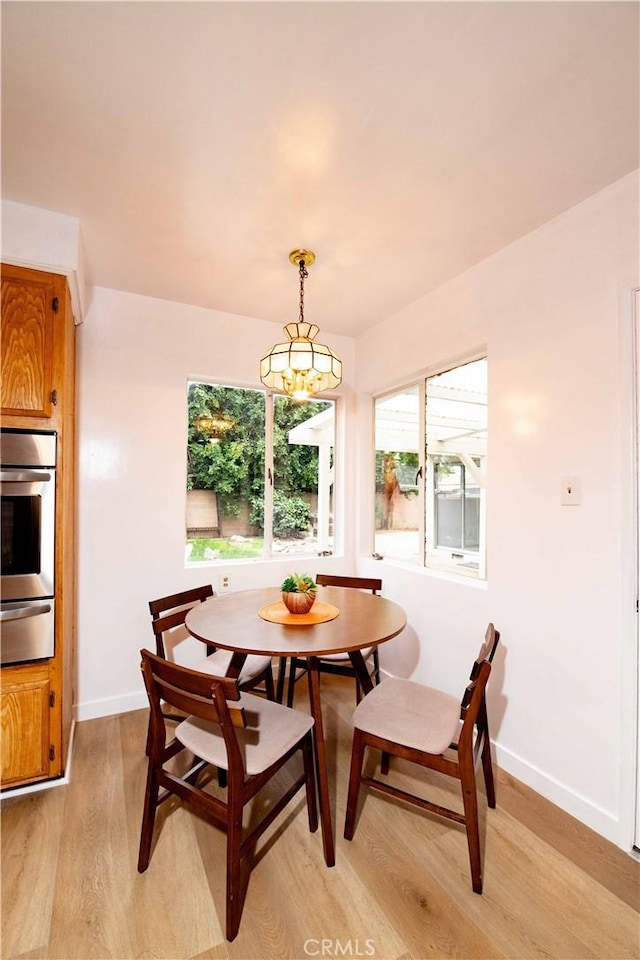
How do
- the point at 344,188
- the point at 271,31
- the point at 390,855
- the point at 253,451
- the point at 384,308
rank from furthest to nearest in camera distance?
the point at 253,451 → the point at 384,308 → the point at 344,188 → the point at 390,855 → the point at 271,31

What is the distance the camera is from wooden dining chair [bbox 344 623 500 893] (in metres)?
1.54

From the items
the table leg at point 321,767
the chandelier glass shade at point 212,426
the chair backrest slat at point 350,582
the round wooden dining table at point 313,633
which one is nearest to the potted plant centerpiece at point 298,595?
the round wooden dining table at point 313,633

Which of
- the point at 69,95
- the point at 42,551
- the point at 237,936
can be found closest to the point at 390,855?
the point at 237,936

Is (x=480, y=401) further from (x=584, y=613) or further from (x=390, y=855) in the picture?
(x=390, y=855)

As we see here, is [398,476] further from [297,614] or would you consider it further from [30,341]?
[30,341]

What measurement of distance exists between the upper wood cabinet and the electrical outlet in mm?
2409

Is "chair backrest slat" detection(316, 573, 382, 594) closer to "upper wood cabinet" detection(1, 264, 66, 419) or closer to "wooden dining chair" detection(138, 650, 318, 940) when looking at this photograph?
"wooden dining chair" detection(138, 650, 318, 940)

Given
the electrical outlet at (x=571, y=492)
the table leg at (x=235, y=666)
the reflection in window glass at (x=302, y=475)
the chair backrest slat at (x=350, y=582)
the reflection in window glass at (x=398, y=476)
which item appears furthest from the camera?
the reflection in window glass at (x=302, y=475)

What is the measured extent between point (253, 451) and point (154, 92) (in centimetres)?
223

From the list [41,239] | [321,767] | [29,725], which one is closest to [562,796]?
[321,767]

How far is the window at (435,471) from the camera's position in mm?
2705

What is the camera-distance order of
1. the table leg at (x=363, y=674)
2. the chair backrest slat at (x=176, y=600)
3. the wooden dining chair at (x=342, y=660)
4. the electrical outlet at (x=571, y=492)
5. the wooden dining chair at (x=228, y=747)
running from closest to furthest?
the wooden dining chair at (x=228, y=747)
the electrical outlet at (x=571, y=492)
the table leg at (x=363, y=674)
the chair backrest slat at (x=176, y=600)
the wooden dining chair at (x=342, y=660)

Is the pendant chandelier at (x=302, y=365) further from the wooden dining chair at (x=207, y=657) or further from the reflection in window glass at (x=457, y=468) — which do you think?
the wooden dining chair at (x=207, y=657)

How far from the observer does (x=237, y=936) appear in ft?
4.49
